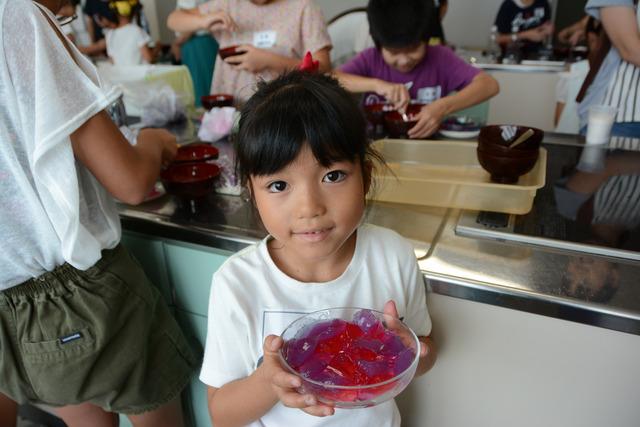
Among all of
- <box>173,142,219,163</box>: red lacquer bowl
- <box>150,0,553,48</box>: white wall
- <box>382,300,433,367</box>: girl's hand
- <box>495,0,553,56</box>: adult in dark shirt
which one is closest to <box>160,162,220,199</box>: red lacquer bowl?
<box>173,142,219,163</box>: red lacquer bowl

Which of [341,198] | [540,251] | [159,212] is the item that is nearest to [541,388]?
Result: [540,251]

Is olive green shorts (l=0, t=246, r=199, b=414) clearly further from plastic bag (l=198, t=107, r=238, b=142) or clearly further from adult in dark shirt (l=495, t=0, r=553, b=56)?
adult in dark shirt (l=495, t=0, r=553, b=56)

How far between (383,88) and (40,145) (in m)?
1.01

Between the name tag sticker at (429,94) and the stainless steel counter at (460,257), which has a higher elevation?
the name tag sticker at (429,94)

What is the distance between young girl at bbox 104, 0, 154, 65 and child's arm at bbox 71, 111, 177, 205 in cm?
307

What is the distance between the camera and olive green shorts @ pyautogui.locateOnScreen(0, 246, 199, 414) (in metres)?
0.79

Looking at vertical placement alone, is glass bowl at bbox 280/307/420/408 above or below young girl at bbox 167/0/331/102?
below

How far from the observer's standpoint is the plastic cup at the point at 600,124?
1.25 meters

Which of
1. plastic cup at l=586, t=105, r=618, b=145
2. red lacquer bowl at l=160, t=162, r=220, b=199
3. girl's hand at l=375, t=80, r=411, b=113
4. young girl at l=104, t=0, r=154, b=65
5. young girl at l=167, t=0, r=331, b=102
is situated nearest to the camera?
red lacquer bowl at l=160, t=162, r=220, b=199

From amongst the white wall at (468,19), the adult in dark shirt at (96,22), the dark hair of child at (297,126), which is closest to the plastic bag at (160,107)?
the dark hair of child at (297,126)

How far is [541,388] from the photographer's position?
79 cm

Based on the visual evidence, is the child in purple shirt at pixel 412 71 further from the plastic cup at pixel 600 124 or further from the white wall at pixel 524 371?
the white wall at pixel 524 371

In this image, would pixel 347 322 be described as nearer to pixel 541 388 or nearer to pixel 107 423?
pixel 541 388

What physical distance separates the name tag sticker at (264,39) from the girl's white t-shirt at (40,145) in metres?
1.02
